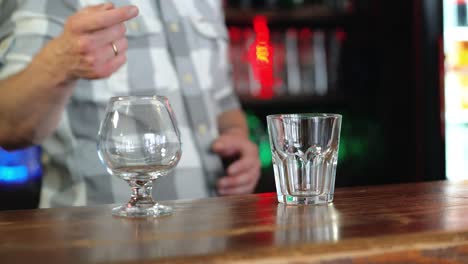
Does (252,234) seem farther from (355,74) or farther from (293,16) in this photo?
(355,74)

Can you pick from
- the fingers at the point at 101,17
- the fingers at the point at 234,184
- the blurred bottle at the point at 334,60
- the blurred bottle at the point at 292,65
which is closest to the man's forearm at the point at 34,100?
the fingers at the point at 101,17

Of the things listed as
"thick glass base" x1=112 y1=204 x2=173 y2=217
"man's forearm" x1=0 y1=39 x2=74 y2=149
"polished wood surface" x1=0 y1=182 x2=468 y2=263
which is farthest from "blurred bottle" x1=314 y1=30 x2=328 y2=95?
"thick glass base" x1=112 y1=204 x2=173 y2=217

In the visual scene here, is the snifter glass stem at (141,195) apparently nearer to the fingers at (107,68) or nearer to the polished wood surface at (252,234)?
the polished wood surface at (252,234)

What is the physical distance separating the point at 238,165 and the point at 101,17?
1.64 feet

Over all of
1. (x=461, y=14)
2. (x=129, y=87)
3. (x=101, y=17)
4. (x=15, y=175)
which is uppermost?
(x=461, y=14)

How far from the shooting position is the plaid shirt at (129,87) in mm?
1396

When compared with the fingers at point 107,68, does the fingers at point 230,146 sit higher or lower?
lower

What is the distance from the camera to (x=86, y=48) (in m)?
1.15

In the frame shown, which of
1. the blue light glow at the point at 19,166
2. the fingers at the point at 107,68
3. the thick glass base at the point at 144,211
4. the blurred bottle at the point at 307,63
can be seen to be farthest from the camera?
the blurred bottle at the point at 307,63

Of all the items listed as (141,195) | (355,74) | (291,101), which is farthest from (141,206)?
(355,74)

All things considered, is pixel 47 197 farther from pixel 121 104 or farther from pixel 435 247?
pixel 435 247

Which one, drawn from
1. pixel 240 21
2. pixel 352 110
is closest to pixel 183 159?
pixel 240 21

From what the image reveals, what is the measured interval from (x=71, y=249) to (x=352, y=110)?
2.57 meters

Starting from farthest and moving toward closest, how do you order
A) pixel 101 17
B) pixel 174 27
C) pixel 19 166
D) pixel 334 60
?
pixel 334 60, pixel 19 166, pixel 174 27, pixel 101 17
